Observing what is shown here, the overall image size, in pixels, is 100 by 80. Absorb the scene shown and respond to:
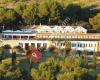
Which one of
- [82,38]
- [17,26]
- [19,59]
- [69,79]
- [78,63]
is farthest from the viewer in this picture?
[17,26]

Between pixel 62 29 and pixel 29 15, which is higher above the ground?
pixel 29 15

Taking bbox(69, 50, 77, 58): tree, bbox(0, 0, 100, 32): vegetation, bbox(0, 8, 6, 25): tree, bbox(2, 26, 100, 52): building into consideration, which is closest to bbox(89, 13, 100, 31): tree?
bbox(0, 0, 100, 32): vegetation

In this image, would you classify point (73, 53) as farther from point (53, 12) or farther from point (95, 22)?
point (53, 12)

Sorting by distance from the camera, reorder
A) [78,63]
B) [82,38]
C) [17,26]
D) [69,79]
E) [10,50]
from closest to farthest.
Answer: [69,79]
[78,63]
[10,50]
[82,38]
[17,26]

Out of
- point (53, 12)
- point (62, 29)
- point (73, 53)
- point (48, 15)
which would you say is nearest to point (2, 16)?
point (48, 15)

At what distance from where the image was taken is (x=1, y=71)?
31.5 metres

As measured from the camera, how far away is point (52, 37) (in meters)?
48.1

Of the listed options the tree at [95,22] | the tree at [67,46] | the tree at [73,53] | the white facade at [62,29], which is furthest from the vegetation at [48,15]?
the tree at [73,53]

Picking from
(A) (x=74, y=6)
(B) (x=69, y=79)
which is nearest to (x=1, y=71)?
(B) (x=69, y=79)

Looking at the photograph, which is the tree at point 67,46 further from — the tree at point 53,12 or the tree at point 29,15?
the tree at point 53,12

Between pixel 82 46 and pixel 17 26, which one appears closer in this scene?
pixel 82 46

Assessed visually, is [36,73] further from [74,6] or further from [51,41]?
[74,6]

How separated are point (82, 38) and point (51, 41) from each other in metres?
3.32

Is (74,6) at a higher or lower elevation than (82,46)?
higher
